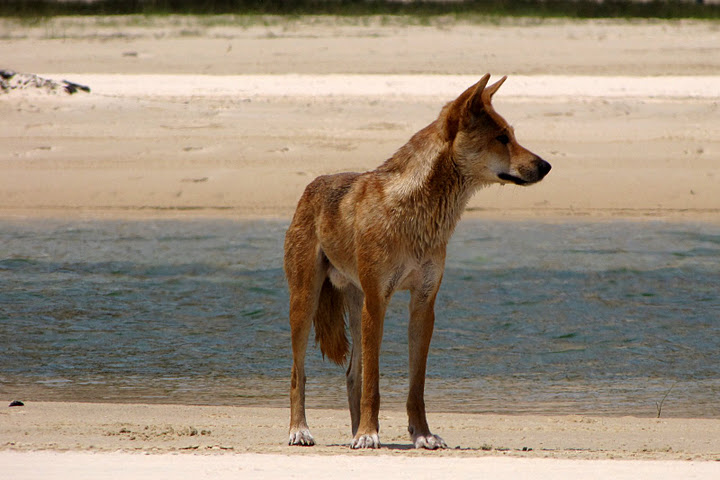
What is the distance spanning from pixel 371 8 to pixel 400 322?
1686 centimetres

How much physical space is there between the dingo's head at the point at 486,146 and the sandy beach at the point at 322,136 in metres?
1.27

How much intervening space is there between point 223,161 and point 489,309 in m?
6.13

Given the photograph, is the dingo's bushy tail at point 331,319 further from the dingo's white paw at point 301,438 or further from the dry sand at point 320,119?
the dry sand at point 320,119

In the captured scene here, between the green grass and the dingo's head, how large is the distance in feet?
61.3

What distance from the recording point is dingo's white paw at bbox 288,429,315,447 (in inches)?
192

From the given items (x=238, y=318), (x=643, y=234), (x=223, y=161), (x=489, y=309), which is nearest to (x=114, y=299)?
(x=238, y=318)

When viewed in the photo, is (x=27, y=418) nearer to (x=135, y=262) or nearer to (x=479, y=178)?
(x=479, y=178)

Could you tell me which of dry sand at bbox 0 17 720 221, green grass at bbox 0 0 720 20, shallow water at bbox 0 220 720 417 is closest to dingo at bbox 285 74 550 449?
shallow water at bbox 0 220 720 417

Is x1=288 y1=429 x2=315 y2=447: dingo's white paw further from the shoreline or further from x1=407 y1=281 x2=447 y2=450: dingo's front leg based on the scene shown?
x1=407 y1=281 x2=447 y2=450: dingo's front leg

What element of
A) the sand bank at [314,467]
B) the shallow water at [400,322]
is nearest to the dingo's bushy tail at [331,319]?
the shallow water at [400,322]

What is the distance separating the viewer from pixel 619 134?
14164 mm

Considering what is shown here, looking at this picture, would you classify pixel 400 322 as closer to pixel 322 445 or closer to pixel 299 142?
pixel 322 445

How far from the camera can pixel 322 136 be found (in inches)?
552

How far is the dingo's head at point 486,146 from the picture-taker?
4668 mm
